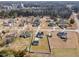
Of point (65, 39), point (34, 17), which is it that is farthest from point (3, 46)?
point (65, 39)

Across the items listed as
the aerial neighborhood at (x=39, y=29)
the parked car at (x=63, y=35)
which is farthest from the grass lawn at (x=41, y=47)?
the parked car at (x=63, y=35)

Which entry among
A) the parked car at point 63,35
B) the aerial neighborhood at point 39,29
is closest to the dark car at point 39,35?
the aerial neighborhood at point 39,29

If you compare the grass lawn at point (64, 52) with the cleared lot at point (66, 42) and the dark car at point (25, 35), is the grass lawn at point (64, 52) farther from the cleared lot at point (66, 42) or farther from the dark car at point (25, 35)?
the dark car at point (25, 35)

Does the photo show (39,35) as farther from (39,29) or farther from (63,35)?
(63,35)

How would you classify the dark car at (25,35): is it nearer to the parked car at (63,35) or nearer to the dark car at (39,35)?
the dark car at (39,35)

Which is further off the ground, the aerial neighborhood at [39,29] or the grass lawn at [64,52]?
the aerial neighborhood at [39,29]

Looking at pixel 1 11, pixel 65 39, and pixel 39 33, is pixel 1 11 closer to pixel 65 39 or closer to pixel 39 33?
pixel 39 33

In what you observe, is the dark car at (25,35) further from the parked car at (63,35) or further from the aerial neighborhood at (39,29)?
the parked car at (63,35)

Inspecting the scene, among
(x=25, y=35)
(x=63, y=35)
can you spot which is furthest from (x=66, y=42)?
(x=25, y=35)

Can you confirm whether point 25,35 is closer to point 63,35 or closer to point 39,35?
point 39,35

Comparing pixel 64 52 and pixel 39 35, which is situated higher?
pixel 39 35

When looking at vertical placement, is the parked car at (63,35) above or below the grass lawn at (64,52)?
above

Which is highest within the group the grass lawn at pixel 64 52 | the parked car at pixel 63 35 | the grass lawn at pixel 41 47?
the parked car at pixel 63 35
